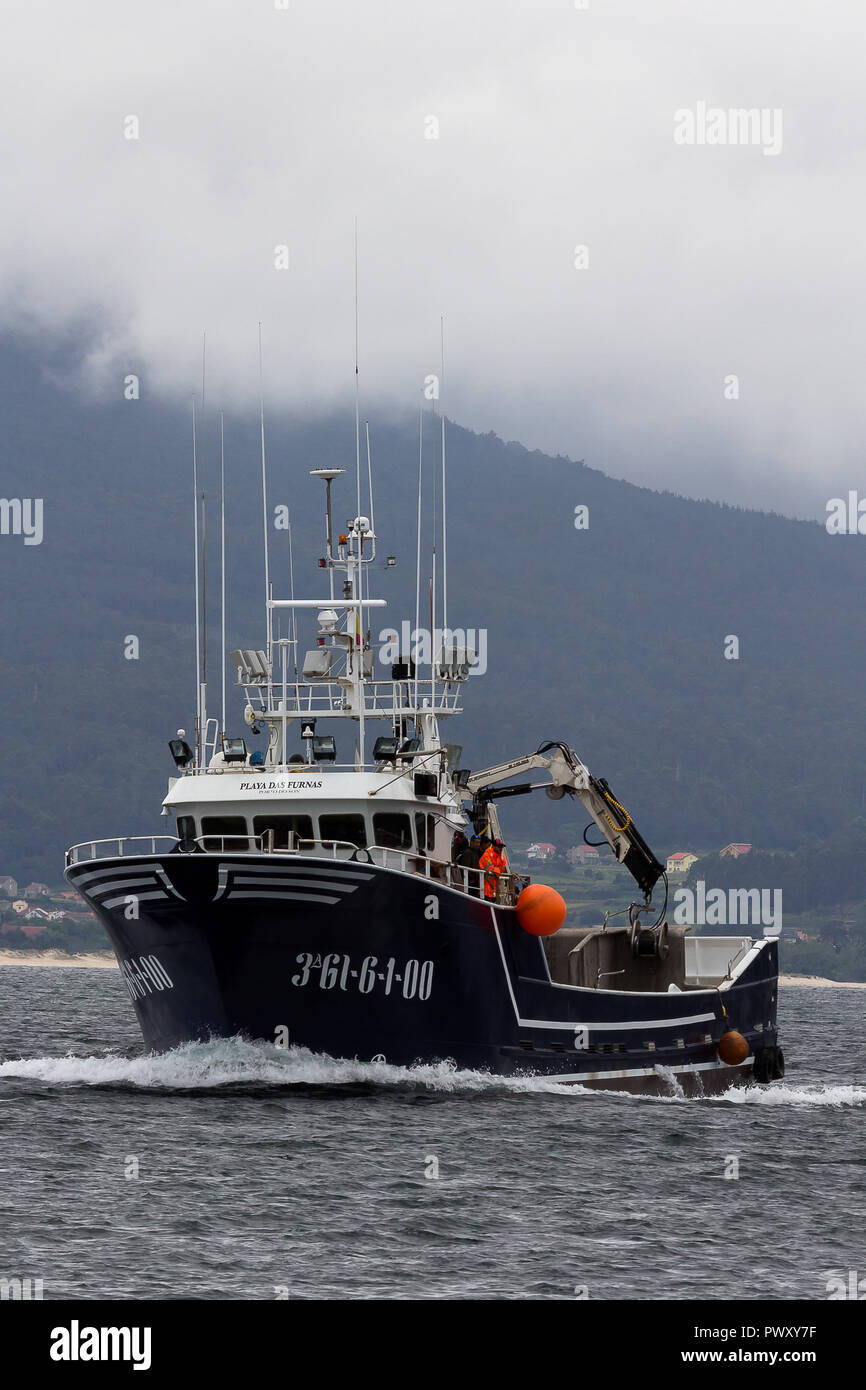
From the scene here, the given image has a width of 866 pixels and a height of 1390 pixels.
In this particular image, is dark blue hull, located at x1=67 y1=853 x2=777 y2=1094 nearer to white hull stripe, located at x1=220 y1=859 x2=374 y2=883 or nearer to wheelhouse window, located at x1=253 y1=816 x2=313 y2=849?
white hull stripe, located at x1=220 y1=859 x2=374 y2=883

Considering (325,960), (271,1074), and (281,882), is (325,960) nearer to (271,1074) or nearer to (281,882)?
(281,882)

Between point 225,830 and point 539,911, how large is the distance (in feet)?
20.4

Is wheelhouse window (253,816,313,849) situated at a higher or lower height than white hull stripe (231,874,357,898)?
higher

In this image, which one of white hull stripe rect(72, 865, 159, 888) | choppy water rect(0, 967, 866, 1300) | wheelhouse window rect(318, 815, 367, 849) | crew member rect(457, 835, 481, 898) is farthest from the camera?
crew member rect(457, 835, 481, 898)

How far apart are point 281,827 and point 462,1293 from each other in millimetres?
16265

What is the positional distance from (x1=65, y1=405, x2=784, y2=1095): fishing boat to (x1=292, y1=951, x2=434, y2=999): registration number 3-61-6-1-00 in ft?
0.12

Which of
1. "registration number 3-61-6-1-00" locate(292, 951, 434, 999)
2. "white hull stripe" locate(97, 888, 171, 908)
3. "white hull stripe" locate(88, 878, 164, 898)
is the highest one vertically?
"white hull stripe" locate(88, 878, 164, 898)

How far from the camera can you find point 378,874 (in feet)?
115

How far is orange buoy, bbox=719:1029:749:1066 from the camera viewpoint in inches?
1832

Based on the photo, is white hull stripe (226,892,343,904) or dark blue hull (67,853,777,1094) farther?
dark blue hull (67,853,777,1094)

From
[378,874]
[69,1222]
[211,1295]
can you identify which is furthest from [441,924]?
[211,1295]

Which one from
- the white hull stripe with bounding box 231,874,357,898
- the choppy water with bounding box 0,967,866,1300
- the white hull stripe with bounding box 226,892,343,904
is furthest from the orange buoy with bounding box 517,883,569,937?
the white hull stripe with bounding box 231,874,357,898

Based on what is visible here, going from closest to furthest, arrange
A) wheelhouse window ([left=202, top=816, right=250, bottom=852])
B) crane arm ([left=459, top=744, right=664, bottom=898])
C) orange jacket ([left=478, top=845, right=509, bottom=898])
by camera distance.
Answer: wheelhouse window ([left=202, top=816, right=250, bottom=852]), orange jacket ([left=478, top=845, right=509, bottom=898]), crane arm ([left=459, top=744, right=664, bottom=898])
